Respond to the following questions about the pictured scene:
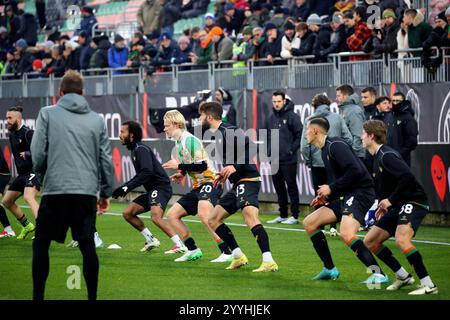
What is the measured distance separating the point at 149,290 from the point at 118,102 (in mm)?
15949

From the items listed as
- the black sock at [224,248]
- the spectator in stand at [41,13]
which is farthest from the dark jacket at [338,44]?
the spectator in stand at [41,13]

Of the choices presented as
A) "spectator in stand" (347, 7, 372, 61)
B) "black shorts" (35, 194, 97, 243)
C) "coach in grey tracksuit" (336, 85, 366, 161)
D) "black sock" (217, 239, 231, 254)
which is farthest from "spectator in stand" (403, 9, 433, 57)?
"black shorts" (35, 194, 97, 243)

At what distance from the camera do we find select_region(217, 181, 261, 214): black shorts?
13.8m

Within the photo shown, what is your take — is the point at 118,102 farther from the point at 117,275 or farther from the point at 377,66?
the point at 117,275

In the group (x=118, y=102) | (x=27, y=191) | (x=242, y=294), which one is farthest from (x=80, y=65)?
(x=242, y=294)

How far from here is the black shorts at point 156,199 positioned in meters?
16.0

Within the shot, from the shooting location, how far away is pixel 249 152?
1376cm

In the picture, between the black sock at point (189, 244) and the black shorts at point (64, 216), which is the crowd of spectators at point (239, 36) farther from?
the black shorts at point (64, 216)

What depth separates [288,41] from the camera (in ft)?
76.8

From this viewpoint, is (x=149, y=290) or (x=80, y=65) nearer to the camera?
(x=149, y=290)

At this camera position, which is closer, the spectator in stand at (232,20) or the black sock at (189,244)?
the black sock at (189,244)

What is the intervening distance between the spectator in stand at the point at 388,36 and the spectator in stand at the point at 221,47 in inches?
→ 203

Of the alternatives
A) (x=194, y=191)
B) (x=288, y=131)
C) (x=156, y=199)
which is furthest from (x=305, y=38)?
(x=194, y=191)
